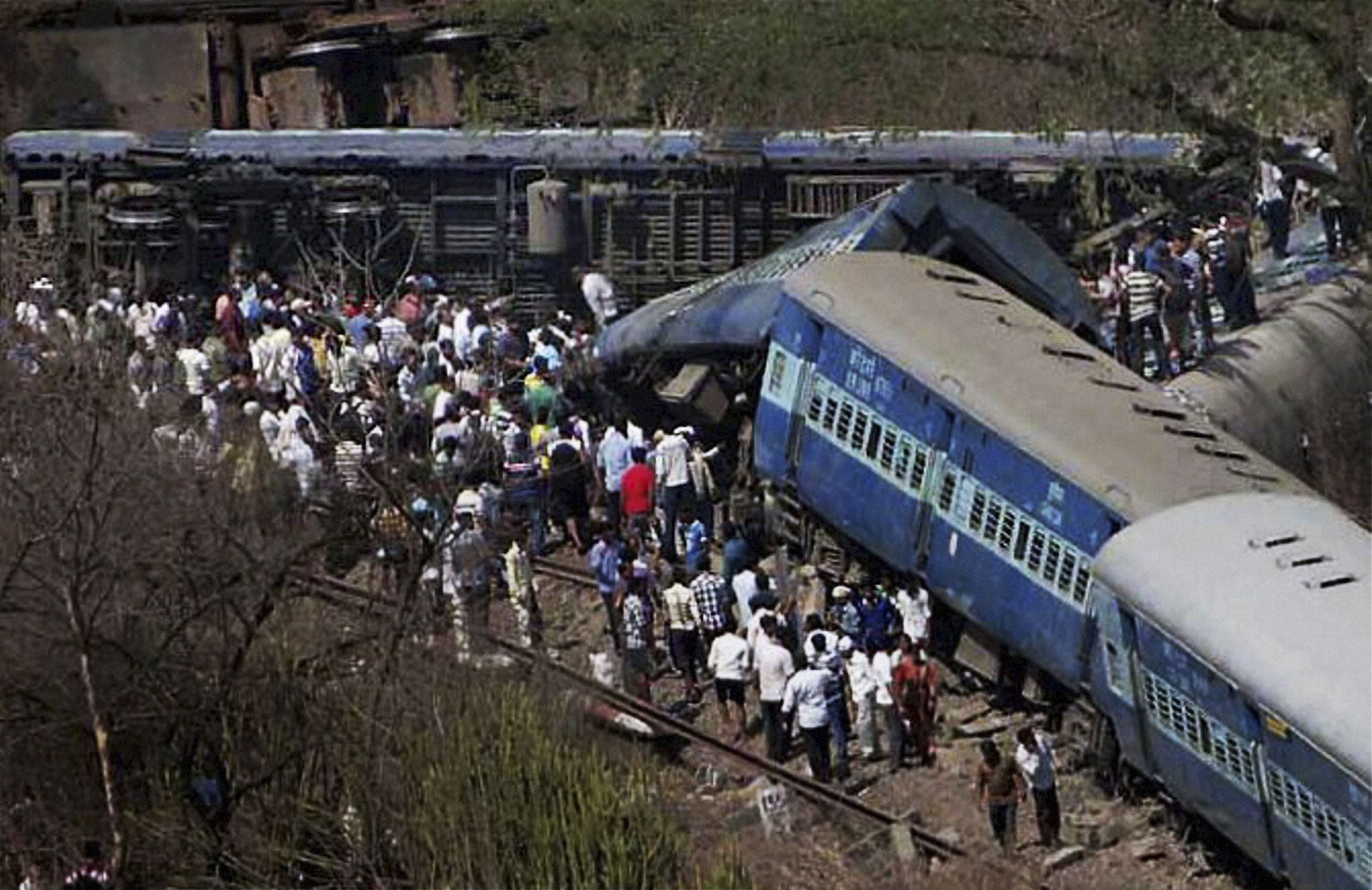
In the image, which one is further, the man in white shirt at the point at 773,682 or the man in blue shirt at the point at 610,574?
the man in blue shirt at the point at 610,574

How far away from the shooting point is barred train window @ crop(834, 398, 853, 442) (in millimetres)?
25781

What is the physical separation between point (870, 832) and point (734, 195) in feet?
46.2

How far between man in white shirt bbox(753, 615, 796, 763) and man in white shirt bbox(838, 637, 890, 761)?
412mm

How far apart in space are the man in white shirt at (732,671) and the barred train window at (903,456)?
5.92 ft

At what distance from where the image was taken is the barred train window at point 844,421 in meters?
25.8

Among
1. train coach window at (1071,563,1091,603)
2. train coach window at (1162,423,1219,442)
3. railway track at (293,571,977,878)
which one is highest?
train coach window at (1162,423,1219,442)

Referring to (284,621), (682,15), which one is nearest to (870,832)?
(284,621)

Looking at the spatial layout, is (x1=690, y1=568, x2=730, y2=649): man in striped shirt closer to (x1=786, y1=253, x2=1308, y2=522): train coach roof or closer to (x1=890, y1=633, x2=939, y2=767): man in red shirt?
(x1=890, y1=633, x2=939, y2=767): man in red shirt

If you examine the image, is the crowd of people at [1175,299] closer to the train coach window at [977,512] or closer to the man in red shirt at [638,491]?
the man in red shirt at [638,491]

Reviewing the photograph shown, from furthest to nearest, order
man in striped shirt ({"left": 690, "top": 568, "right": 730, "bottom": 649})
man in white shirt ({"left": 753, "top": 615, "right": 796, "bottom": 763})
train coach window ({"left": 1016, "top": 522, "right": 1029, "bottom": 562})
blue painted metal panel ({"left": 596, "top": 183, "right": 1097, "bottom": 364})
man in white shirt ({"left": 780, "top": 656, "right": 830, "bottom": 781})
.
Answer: blue painted metal panel ({"left": 596, "top": 183, "right": 1097, "bottom": 364})
man in striped shirt ({"left": 690, "top": 568, "right": 730, "bottom": 649})
man in white shirt ({"left": 753, "top": 615, "right": 796, "bottom": 763})
train coach window ({"left": 1016, "top": 522, "right": 1029, "bottom": 562})
man in white shirt ({"left": 780, "top": 656, "right": 830, "bottom": 781})

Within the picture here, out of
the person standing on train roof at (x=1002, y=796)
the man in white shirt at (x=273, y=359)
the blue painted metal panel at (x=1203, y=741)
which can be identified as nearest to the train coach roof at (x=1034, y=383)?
the blue painted metal panel at (x=1203, y=741)

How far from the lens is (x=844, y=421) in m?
25.9

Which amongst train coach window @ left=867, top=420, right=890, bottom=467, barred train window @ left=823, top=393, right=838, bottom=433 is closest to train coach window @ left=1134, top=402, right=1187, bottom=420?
train coach window @ left=867, top=420, right=890, bottom=467

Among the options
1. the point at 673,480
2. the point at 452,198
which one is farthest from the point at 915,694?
the point at 452,198
